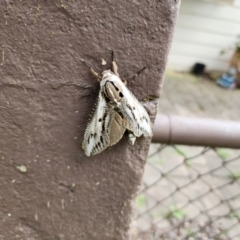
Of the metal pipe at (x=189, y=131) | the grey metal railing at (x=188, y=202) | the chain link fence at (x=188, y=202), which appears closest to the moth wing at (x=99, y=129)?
the metal pipe at (x=189, y=131)

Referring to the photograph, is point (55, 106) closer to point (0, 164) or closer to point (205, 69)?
point (0, 164)

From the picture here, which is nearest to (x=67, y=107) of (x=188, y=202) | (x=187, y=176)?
(x=188, y=202)

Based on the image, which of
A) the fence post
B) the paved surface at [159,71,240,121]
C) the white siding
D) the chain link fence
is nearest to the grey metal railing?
the chain link fence

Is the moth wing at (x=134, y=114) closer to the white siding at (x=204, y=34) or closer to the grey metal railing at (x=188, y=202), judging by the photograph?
the grey metal railing at (x=188, y=202)

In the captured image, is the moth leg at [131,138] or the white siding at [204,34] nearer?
the moth leg at [131,138]

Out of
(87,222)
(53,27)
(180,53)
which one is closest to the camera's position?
(53,27)

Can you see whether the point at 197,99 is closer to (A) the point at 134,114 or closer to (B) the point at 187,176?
(B) the point at 187,176

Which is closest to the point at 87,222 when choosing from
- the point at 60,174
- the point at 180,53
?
the point at 60,174
